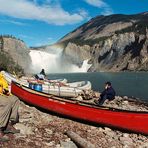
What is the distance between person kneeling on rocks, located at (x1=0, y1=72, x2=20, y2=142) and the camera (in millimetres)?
12656

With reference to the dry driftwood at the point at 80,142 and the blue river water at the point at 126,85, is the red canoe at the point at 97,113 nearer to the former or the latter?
the dry driftwood at the point at 80,142

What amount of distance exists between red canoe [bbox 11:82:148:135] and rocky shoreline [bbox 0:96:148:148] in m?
0.33

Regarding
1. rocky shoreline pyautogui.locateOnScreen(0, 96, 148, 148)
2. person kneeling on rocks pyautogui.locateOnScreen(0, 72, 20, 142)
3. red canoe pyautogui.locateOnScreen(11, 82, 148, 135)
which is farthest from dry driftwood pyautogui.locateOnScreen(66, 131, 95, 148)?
red canoe pyautogui.locateOnScreen(11, 82, 148, 135)

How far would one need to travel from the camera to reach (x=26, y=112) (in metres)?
19.4

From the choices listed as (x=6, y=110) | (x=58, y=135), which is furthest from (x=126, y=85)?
(x=6, y=110)

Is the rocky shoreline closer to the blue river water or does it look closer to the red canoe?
the red canoe

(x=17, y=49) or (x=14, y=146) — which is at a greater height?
(x=17, y=49)

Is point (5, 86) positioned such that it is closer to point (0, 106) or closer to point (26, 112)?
point (0, 106)

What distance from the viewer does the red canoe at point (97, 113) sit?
55.5ft

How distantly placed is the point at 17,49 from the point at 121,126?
16462cm

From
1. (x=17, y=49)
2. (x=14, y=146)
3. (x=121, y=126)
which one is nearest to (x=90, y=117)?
(x=121, y=126)

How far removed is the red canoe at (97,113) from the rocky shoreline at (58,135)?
33 cm

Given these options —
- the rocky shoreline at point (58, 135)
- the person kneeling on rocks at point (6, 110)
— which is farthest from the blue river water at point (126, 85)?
the person kneeling on rocks at point (6, 110)

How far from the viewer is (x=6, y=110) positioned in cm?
1267
